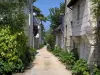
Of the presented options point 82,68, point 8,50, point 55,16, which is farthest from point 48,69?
point 55,16

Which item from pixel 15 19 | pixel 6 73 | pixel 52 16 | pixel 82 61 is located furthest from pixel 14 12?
pixel 52 16

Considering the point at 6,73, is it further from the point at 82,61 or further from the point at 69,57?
the point at 69,57

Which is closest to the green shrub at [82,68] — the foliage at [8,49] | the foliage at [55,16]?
the foliage at [8,49]

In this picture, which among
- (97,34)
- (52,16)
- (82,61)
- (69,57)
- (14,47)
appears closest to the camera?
(97,34)

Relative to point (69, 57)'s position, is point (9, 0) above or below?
above

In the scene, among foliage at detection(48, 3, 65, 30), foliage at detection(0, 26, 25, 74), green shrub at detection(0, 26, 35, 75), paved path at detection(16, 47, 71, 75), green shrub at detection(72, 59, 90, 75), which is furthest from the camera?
foliage at detection(48, 3, 65, 30)

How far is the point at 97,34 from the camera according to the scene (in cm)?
1260

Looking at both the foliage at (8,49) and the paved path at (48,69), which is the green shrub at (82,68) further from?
the foliage at (8,49)

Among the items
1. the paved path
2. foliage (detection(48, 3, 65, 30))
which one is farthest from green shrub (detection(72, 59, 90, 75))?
foliage (detection(48, 3, 65, 30))

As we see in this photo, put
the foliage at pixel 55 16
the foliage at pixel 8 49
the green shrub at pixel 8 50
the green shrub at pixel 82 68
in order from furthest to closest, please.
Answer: the foliage at pixel 55 16
the foliage at pixel 8 49
the green shrub at pixel 8 50
the green shrub at pixel 82 68

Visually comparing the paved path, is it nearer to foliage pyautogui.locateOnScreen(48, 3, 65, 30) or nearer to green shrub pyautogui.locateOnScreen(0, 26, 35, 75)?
green shrub pyautogui.locateOnScreen(0, 26, 35, 75)

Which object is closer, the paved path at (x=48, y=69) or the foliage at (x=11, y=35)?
the foliage at (x=11, y=35)

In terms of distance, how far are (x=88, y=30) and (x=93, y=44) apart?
0.78m

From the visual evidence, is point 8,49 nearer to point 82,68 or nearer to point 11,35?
point 11,35
